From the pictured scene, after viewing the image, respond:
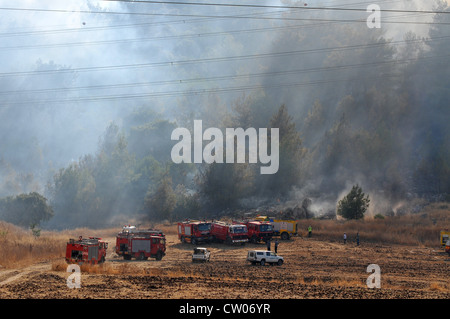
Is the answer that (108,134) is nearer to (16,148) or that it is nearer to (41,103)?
(16,148)

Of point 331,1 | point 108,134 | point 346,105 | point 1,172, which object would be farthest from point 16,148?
point 331,1

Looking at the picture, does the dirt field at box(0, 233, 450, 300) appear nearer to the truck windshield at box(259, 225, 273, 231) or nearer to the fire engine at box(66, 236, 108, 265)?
the fire engine at box(66, 236, 108, 265)

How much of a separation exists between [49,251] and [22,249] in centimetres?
234

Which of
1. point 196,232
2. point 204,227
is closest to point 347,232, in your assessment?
point 204,227

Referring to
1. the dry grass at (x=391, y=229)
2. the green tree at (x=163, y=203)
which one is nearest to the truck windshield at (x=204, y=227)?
the dry grass at (x=391, y=229)

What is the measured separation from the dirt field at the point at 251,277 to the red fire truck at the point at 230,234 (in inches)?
101

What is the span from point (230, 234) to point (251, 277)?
837 inches

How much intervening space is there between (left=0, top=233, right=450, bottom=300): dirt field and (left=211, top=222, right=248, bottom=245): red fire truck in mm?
2563

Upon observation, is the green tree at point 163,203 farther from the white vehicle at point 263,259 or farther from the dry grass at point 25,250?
the white vehicle at point 263,259

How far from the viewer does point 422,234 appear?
184 feet

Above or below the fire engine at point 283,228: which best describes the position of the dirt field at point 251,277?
below

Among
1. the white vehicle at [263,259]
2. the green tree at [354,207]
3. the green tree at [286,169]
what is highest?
the green tree at [286,169]

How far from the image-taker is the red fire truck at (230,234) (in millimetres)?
51906

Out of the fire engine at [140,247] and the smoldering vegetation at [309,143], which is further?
the smoldering vegetation at [309,143]
